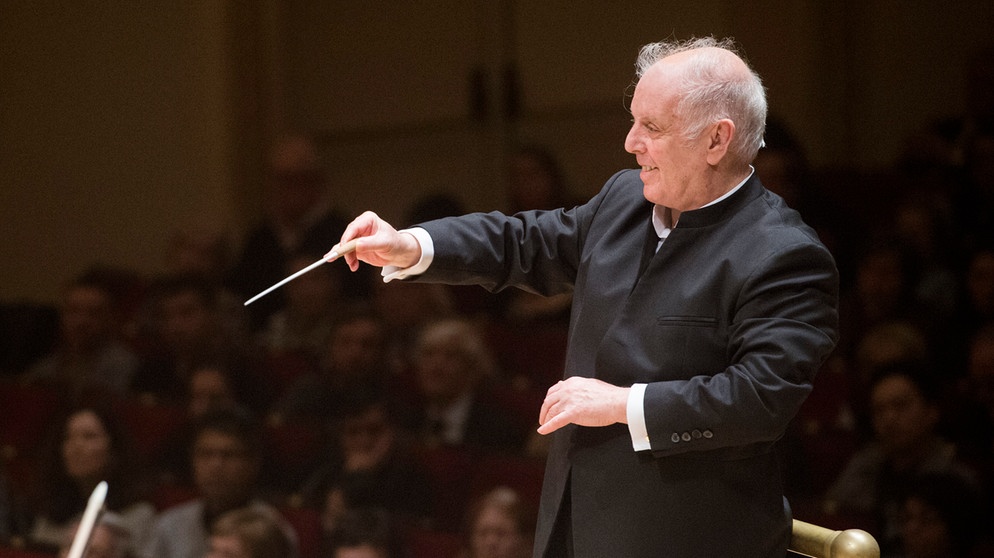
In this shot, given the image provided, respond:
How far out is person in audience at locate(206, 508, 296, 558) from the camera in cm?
279

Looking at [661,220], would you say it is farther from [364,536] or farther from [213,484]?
[213,484]

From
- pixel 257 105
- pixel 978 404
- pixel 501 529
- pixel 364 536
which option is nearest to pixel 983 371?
pixel 978 404

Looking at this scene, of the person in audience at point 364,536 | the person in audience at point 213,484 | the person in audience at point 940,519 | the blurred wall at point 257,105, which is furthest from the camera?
the blurred wall at point 257,105

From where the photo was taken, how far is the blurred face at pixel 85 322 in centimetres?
412

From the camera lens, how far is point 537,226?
146 centimetres

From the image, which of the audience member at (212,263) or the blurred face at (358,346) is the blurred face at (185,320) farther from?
the blurred face at (358,346)

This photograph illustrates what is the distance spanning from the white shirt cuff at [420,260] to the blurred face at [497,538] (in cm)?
138

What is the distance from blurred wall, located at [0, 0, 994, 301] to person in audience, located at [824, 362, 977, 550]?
2.21m

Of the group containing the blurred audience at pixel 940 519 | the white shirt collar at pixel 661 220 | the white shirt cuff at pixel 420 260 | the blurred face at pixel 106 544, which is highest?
the white shirt collar at pixel 661 220

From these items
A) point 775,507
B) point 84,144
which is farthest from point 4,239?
point 775,507

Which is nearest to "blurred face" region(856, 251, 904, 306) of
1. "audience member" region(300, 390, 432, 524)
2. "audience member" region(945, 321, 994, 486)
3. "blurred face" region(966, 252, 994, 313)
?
"blurred face" region(966, 252, 994, 313)

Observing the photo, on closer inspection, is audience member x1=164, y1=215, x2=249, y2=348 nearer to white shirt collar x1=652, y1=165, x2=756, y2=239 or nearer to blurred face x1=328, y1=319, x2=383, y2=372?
blurred face x1=328, y1=319, x2=383, y2=372

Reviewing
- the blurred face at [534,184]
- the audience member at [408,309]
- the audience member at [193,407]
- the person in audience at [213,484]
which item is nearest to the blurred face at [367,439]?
the person in audience at [213,484]

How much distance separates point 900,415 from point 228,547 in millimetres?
1492
